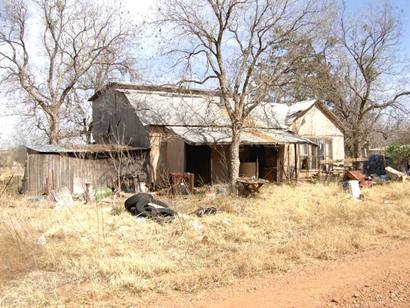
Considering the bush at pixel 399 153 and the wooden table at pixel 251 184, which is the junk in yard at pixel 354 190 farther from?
the bush at pixel 399 153

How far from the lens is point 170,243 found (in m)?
8.85

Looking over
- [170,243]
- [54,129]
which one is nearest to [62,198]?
[170,243]

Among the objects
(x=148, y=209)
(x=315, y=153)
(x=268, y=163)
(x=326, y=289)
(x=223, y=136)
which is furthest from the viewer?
(x=315, y=153)

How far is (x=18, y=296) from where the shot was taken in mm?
5867

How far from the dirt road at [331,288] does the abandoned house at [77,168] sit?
11131 mm

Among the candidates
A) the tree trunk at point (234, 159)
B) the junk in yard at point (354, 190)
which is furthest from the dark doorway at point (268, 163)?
the junk in yard at point (354, 190)

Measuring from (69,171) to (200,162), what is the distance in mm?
6993

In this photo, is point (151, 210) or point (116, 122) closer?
point (151, 210)

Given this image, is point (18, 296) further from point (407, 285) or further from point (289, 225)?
point (289, 225)

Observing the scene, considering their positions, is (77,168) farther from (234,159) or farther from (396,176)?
(396,176)

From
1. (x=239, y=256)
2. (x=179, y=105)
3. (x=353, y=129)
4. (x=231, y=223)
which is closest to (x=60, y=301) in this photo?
(x=239, y=256)

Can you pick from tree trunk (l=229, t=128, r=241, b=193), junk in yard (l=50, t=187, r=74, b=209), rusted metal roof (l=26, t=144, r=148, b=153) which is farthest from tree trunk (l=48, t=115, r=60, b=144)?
tree trunk (l=229, t=128, r=241, b=193)

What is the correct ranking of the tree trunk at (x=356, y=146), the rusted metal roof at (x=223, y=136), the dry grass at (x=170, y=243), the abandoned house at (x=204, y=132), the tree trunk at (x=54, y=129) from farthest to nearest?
the tree trunk at (x=356, y=146) < the tree trunk at (x=54, y=129) < the abandoned house at (x=204, y=132) < the rusted metal roof at (x=223, y=136) < the dry grass at (x=170, y=243)

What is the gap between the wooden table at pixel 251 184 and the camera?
15.1 m
